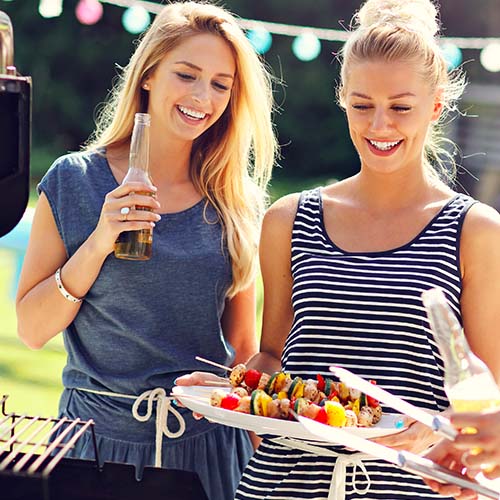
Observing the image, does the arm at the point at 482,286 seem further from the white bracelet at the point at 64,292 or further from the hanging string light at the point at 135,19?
the hanging string light at the point at 135,19

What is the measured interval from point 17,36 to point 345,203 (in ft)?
48.4

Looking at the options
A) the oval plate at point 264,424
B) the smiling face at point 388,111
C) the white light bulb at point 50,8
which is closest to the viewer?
the oval plate at point 264,424

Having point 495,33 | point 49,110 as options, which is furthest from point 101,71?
point 495,33

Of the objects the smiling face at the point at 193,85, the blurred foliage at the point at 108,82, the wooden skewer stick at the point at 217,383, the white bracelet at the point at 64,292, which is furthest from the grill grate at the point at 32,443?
the blurred foliage at the point at 108,82

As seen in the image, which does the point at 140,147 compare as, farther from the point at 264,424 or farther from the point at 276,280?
the point at 264,424

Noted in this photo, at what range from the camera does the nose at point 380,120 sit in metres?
1.94

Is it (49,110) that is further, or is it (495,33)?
(49,110)

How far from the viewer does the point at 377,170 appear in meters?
2.01

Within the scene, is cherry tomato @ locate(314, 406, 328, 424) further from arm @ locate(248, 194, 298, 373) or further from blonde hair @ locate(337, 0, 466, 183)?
blonde hair @ locate(337, 0, 466, 183)

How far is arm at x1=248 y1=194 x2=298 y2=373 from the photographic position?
212cm

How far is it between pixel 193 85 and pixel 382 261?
67 centimetres

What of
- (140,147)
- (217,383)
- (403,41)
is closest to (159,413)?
(217,383)

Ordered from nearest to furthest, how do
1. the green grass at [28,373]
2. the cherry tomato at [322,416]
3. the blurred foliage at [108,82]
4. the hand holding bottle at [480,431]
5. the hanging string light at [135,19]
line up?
the hand holding bottle at [480,431] < the cherry tomato at [322,416] < the green grass at [28,373] < the hanging string light at [135,19] < the blurred foliage at [108,82]

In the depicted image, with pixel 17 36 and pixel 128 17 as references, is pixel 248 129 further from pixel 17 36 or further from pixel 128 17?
pixel 17 36
